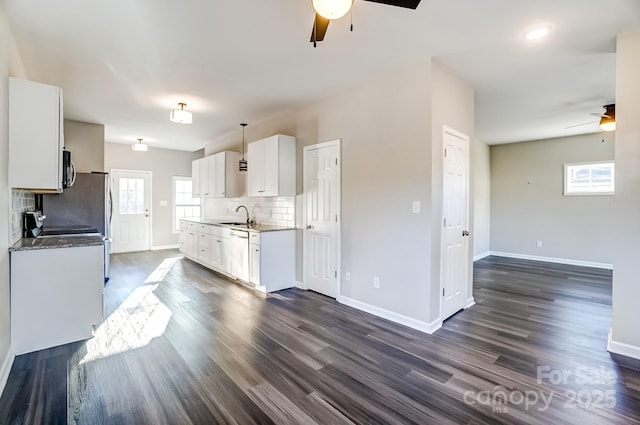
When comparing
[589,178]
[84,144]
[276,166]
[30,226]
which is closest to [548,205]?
[589,178]

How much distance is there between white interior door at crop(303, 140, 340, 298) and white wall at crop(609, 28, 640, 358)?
263 centimetres

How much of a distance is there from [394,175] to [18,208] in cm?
391

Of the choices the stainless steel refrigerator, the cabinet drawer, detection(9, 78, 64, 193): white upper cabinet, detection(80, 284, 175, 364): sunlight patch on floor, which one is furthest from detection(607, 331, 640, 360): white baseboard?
the stainless steel refrigerator

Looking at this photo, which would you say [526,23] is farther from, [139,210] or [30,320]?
[139,210]

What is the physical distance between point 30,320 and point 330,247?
9.85ft

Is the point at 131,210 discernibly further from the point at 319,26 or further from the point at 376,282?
the point at 319,26

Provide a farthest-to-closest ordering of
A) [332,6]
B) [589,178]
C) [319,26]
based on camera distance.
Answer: [589,178] < [319,26] < [332,6]

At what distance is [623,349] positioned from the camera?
2527 mm

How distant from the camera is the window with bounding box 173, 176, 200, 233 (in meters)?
8.25

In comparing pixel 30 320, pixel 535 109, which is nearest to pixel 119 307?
pixel 30 320

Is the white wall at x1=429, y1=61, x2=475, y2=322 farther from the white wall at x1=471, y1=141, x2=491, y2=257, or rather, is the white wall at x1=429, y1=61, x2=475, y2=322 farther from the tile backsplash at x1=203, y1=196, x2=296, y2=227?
the white wall at x1=471, y1=141, x2=491, y2=257

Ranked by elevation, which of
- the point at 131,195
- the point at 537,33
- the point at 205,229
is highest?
the point at 537,33

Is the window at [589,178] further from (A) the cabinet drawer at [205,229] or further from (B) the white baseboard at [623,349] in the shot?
(A) the cabinet drawer at [205,229]

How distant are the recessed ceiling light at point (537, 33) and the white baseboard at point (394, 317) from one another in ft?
8.85
